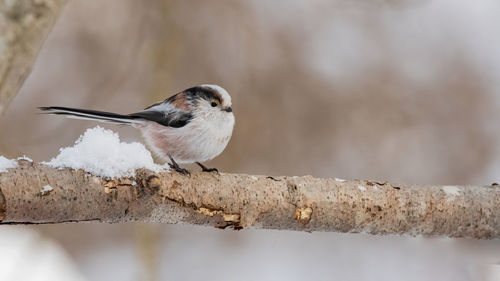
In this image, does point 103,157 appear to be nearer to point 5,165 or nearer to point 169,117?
point 5,165

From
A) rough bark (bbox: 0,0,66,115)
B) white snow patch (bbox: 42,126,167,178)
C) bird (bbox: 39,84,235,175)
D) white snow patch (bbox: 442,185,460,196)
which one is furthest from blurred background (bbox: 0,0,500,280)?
rough bark (bbox: 0,0,66,115)

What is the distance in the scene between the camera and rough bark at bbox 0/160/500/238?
132 cm

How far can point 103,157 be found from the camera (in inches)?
57.3

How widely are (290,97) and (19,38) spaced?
3153mm

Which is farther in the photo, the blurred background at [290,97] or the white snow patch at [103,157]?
the blurred background at [290,97]

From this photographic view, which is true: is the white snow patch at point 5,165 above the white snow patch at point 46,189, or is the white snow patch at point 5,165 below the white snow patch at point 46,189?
above

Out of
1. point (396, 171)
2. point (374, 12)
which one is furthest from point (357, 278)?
point (374, 12)

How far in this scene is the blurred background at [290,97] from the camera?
12.1 feet

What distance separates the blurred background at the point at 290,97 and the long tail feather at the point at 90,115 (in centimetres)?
157

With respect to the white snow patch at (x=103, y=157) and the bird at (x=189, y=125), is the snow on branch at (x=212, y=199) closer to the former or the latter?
the white snow patch at (x=103, y=157)

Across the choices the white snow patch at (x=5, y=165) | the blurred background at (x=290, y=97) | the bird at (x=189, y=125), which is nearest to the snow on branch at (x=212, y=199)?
the white snow patch at (x=5, y=165)

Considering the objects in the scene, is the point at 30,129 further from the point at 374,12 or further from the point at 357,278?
the point at 374,12

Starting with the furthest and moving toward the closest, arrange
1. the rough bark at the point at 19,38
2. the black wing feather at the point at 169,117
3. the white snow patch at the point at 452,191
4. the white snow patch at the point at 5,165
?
the black wing feather at the point at 169,117, the white snow patch at the point at 452,191, the white snow patch at the point at 5,165, the rough bark at the point at 19,38

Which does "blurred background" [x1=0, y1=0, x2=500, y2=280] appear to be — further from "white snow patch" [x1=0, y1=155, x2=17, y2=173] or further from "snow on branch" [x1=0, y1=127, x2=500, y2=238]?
"white snow patch" [x1=0, y1=155, x2=17, y2=173]
